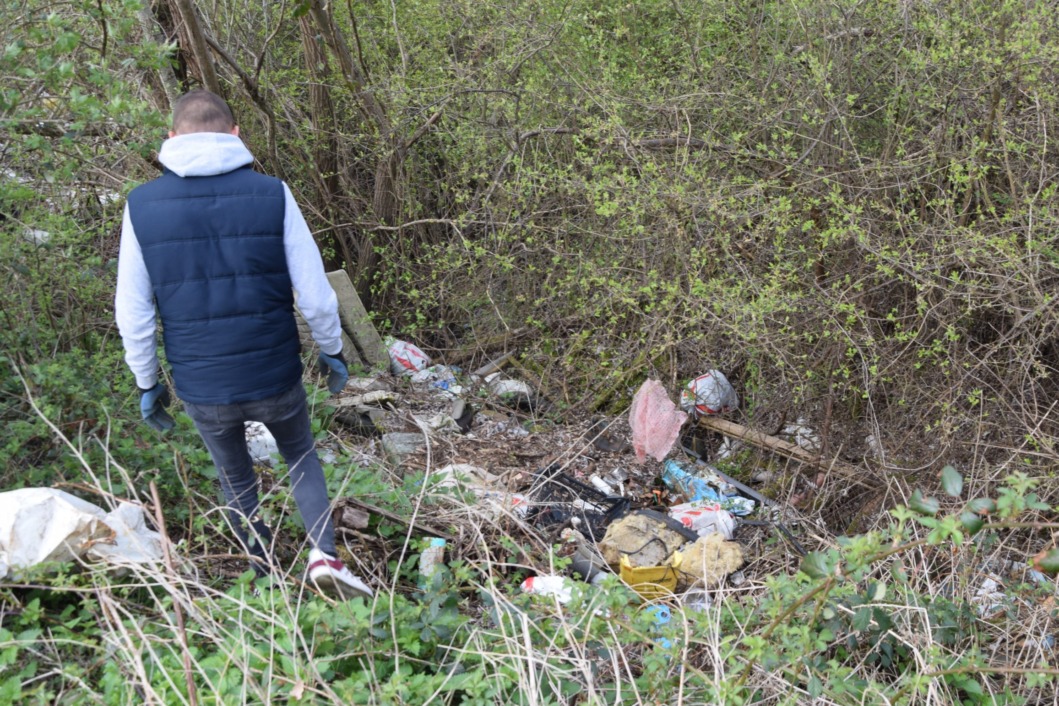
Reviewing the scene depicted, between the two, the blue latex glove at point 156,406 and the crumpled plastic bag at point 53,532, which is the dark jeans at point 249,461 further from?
the crumpled plastic bag at point 53,532

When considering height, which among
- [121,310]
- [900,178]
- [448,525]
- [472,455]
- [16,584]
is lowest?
[472,455]

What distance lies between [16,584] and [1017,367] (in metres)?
3.96

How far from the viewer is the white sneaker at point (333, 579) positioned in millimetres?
3034

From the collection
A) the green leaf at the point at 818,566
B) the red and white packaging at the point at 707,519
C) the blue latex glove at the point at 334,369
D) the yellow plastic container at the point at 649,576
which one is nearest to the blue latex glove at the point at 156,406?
the blue latex glove at the point at 334,369

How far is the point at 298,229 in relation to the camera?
117 inches

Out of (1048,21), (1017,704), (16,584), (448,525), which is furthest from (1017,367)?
(16,584)

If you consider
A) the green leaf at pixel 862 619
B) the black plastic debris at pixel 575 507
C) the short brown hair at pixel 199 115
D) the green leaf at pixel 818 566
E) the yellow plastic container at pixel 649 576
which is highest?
the short brown hair at pixel 199 115

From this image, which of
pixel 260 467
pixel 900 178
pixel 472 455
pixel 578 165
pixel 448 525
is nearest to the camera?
pixel 448 525

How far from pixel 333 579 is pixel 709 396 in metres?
2.80

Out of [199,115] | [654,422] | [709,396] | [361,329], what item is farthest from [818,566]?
[361,329]

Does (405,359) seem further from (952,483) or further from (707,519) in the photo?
(952,483)

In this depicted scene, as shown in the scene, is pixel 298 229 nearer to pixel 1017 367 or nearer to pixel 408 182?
pixel 1017 367

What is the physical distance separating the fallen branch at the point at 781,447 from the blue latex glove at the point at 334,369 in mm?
2362

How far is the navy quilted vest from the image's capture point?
285 cm
